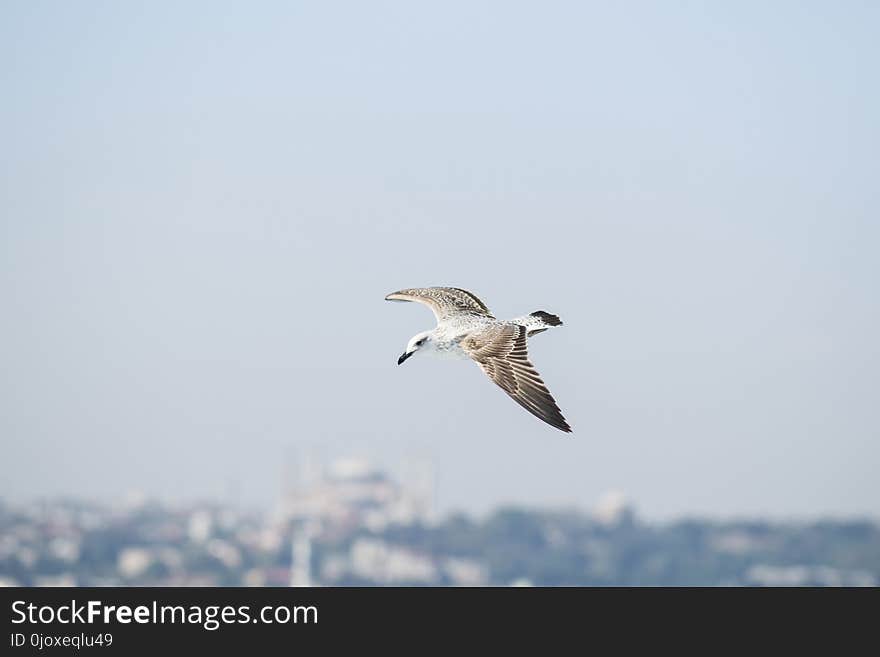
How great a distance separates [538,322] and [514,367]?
211cm

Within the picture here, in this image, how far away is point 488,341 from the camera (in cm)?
2061


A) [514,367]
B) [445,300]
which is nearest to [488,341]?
[514,367]

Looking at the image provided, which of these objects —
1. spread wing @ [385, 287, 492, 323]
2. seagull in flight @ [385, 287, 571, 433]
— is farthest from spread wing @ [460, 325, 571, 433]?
spread wing @ [385, 287, 492, 323]

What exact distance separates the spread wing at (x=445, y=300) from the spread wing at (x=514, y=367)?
64.3 inches

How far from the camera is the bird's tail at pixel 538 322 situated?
21.5 meters

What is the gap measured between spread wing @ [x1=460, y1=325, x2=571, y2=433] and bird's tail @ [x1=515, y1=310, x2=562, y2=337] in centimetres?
28

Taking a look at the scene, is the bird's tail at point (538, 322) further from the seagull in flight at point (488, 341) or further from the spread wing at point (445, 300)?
the spread wing at point (445, 300)

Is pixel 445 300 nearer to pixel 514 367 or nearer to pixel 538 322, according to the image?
pixel 538 322

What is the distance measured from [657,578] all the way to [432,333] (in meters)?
181
